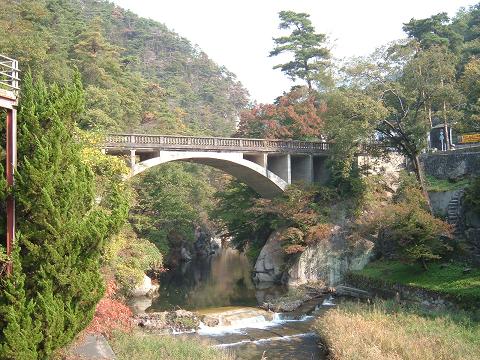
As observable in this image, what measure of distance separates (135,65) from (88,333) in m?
62.8

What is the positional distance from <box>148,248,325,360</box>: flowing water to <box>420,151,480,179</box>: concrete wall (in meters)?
10.2

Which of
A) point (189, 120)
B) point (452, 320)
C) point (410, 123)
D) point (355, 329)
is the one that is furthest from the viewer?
point (189, 120)

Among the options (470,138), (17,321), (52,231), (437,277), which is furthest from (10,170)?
(470,138)

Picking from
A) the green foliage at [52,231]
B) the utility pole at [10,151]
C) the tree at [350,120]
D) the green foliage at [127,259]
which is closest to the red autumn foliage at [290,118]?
the tree at [350,120]

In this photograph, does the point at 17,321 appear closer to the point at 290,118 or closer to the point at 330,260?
the point at 330,260

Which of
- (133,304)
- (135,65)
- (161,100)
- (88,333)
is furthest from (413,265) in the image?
(135,65)

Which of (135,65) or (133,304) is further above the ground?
(135,65)

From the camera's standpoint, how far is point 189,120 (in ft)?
200

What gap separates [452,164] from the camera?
24.0 m

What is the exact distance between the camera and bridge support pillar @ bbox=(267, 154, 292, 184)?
2584cm

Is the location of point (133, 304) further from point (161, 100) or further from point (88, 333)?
point (161, 100)

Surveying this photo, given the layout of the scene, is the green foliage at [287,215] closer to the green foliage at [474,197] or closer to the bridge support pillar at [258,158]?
the bridge support pillar at [258,158]

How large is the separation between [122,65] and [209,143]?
26252mm

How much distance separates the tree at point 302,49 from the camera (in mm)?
34156
